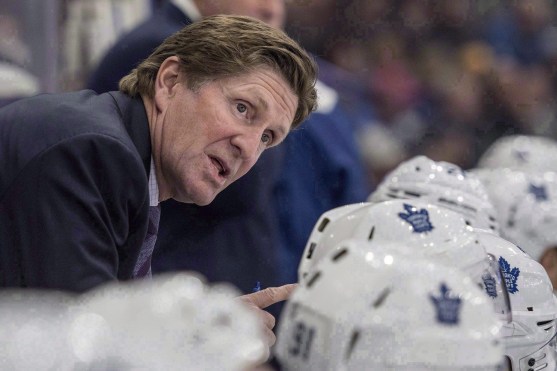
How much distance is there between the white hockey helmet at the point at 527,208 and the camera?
2.93 meters

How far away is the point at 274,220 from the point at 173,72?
3.13 feet

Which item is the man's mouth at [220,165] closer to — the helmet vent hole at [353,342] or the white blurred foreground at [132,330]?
the helmet vent hole at [353,342]

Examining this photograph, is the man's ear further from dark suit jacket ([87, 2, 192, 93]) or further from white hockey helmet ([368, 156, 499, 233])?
white hockey helmet ([368, 156, 499, 233])

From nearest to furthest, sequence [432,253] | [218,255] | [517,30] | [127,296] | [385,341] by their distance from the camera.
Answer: [127,296], [385,341], [432,253], [218,255], [517,30]

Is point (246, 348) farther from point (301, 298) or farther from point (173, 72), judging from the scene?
point (173, 72)

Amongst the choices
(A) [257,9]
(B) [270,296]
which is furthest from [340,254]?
(A) [257,9]

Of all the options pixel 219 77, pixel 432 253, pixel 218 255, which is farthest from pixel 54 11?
pixel 432 253

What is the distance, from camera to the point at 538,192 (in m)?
3.01

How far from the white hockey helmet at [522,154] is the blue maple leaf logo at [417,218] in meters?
1.96

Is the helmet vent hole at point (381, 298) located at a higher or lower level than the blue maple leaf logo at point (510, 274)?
higher

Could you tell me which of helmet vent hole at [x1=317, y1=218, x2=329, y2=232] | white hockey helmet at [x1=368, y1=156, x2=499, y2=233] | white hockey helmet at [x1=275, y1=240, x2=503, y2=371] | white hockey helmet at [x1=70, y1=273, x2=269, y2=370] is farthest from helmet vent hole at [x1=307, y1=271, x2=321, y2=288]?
white hockey helmet at [x1=368, y1=156, x2=499, y2=233]

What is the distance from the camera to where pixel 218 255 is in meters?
2.65

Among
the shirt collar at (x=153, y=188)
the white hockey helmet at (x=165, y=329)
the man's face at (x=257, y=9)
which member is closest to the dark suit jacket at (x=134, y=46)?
the man's face at (x=257, y=9)

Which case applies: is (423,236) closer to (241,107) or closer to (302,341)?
(241,107)
